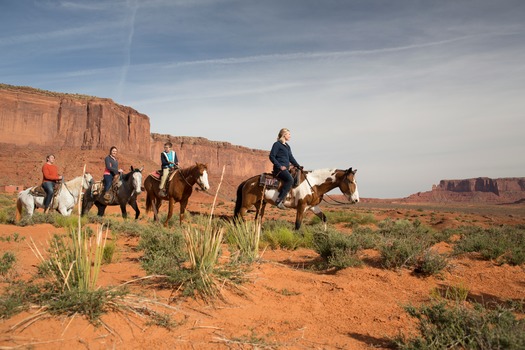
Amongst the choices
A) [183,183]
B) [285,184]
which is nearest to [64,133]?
[183,183]

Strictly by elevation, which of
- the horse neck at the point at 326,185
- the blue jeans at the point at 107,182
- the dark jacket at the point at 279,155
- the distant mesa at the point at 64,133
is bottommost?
the blue jeans at the point at 107,182

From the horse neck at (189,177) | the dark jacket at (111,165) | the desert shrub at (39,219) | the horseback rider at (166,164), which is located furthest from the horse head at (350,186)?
the desert shrub at (39,219)

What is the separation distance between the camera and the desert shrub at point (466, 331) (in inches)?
106

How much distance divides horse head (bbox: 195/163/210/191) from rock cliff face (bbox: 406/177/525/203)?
139 m

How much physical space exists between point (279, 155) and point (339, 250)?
387 cm

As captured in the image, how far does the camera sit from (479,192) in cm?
14650

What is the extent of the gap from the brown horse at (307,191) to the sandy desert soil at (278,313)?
3408mm

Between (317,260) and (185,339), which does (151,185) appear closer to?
(317,260)

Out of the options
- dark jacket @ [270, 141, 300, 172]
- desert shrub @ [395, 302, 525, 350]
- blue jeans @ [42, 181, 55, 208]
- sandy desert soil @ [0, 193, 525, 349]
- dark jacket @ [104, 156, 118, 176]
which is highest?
dark jacket @ [270, 141, 300, 172]

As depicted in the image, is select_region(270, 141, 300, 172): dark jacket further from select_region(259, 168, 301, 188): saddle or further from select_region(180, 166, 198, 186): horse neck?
select_region(180, 166, 198, 186): horse neck

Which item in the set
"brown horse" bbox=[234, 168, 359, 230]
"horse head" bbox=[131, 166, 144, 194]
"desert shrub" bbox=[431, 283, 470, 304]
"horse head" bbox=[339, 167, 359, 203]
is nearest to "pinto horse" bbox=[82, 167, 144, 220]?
"horse head" bbox=[131, 166, 144, 194]

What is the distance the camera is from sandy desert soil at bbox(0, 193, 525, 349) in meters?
3.10

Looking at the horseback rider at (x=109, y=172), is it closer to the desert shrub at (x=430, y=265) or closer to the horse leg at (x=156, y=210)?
the horse leg at (x=156, y=210)

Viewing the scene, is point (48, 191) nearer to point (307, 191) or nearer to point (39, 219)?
point (39, 219)
